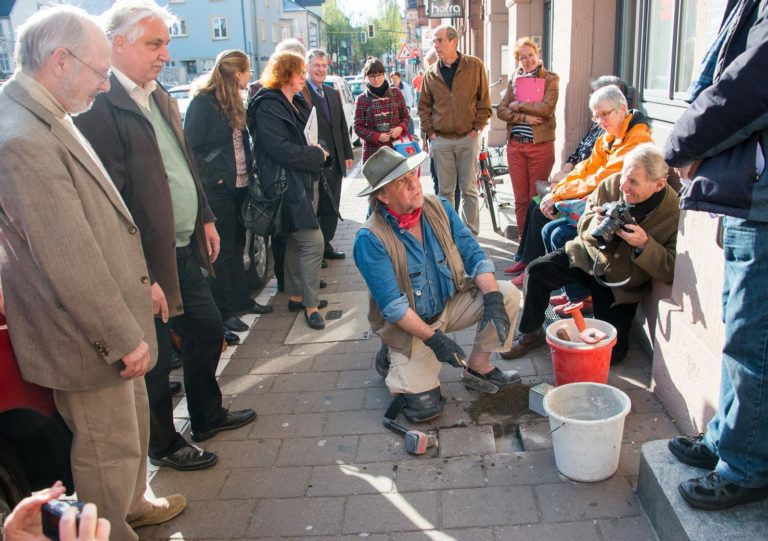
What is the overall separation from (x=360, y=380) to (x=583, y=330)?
147 cm

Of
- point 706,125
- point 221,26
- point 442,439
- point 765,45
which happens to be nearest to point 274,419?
point 442,439

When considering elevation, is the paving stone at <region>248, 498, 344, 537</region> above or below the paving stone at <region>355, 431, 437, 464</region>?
below

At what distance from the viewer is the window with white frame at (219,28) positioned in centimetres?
5062

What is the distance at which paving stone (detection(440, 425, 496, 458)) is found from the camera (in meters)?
3.45

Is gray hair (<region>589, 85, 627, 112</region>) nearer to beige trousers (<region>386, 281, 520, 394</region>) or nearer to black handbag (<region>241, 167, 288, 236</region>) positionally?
beige trousers (<region>386, 281, 520, 394</region>)

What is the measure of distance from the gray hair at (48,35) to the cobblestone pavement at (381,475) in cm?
204

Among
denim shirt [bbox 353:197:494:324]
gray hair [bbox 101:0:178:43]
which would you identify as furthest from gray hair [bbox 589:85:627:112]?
gray hair [bbox 101:0:178:43]

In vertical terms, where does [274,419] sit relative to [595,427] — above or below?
below


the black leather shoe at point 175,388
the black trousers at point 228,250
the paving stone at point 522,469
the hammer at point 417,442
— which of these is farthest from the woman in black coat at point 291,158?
the paving stone at point 522,469

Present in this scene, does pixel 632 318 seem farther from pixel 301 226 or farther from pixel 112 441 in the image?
pixel 112 441

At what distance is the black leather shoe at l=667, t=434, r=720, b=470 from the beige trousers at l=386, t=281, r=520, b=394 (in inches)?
50.5

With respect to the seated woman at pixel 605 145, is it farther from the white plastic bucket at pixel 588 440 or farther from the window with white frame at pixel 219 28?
the window with white frame at pixel 219 28

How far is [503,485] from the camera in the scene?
10.2ft

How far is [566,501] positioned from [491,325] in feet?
4.15
